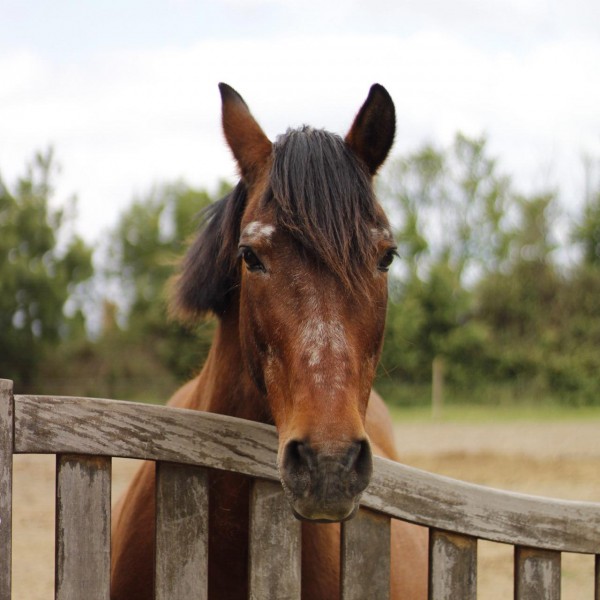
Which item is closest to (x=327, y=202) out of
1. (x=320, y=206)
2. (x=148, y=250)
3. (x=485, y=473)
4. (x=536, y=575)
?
(x=320, y=206)

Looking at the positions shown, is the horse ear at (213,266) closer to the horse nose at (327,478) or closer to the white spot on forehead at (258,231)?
the white spot on forehead at (258,231)

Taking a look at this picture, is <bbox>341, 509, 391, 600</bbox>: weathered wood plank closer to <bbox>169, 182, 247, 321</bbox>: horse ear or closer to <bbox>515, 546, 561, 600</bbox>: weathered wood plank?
<bbox>515, 546, 561, 600</bbox>: weathered wood plank

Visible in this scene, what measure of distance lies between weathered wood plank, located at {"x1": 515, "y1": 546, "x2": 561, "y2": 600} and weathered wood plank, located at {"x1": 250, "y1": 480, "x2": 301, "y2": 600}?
57cm

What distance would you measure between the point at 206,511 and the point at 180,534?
79mm

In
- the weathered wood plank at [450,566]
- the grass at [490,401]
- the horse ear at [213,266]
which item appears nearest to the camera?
the weathered wood plank at [450,566]

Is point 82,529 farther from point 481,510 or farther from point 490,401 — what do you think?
point 490,401

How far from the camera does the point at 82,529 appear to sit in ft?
5.65

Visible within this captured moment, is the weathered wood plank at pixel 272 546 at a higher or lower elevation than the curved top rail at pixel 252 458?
lower

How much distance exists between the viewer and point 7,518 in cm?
166

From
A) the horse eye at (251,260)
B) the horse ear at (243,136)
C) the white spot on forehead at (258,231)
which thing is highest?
the horse ear at (243,136)

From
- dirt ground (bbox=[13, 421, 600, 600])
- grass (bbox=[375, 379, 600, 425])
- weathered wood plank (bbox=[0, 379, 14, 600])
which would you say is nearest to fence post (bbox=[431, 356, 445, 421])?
grass (bbox=[375, 379, 600, 425])

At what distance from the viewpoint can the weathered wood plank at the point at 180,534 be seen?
70.0 inches

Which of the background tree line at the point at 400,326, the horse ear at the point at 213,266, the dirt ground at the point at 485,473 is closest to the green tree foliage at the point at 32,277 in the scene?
the background tree line at the point at 400,326

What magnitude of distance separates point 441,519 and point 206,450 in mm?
600
